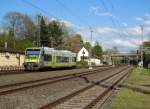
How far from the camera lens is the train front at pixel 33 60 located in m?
50.4

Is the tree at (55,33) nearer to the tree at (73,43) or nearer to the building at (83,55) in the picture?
the building at (83,55)

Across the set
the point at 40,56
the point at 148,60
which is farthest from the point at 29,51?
the point at 148,60

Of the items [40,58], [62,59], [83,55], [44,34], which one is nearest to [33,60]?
[40,58]

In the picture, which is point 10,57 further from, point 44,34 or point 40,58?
point 44,34

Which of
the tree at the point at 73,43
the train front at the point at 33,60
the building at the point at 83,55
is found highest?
the tree at the point at 73,43

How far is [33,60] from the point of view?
50.7 m

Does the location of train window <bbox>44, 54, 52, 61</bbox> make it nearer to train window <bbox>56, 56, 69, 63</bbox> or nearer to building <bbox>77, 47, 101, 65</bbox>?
train window <bbox>56, 56, 69, 63</bbox>

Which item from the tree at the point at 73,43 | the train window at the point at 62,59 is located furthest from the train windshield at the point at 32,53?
the tree at the point at 73,43

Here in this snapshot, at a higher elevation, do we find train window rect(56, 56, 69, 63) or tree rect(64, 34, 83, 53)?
tree rect(64, 34, 83, 53)

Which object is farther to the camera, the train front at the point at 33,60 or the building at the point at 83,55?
the building at the point at 83,55

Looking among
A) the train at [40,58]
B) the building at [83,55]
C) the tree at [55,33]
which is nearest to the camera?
the train at [40,58]

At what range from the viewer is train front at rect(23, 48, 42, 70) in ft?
165

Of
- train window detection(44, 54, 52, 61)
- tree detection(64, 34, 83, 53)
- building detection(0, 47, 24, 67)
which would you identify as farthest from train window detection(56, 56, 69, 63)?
tree detection(64, 34, 83, 53)

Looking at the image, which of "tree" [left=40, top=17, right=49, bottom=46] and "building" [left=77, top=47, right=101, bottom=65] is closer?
"building" [left=77, top=47, right=101, bottom=65]
